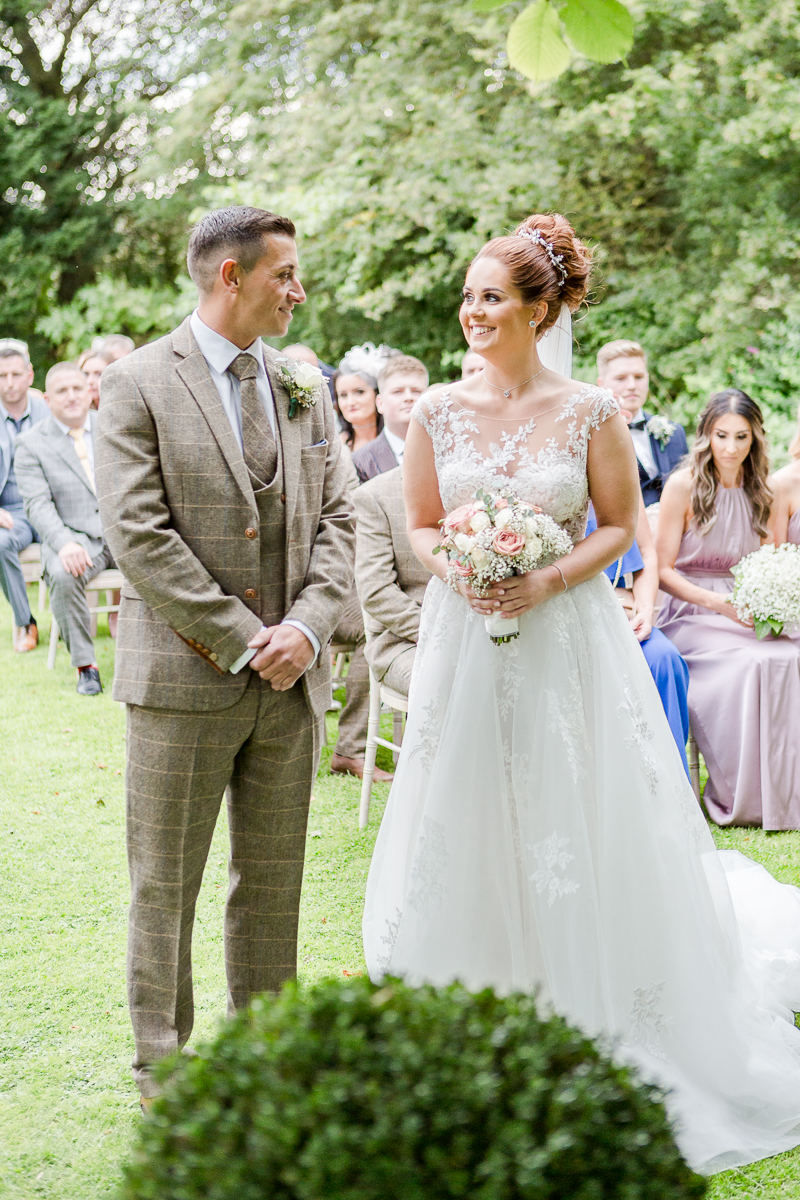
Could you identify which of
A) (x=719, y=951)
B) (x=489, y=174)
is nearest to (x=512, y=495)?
(x=719, y=951)

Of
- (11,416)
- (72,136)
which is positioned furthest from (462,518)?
(72,136)

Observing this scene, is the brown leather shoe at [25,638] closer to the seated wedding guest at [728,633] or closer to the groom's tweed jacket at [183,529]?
the seated wedding guest at [728,633]

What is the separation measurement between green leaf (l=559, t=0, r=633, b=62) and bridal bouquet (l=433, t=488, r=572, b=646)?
111cm

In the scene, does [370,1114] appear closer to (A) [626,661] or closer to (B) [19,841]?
(A) [626,661]

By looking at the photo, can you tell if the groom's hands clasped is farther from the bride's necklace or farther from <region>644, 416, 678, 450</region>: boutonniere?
<region>644, 416, 678, 450</region>: boutonniere

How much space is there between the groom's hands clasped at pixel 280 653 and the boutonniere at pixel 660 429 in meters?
4.66

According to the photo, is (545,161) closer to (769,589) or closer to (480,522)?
(769,589)

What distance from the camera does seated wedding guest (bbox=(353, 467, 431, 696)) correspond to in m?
4.88

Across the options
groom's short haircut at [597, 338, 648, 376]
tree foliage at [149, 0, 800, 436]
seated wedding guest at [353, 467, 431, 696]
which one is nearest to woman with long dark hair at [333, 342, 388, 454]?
groom's short haircut at [597, 338, 648, 376]

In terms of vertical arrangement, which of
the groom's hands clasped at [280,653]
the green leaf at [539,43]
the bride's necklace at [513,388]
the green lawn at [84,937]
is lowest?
the green lawn at [84,937]

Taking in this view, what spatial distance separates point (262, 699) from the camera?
2723 mm

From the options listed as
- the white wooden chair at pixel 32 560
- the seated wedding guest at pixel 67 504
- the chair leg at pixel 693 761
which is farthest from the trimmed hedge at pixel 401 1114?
the white wooden chair at pixel 32 560

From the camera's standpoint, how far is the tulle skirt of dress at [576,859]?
2912 millimetres

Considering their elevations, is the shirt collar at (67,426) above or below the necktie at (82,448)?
above
